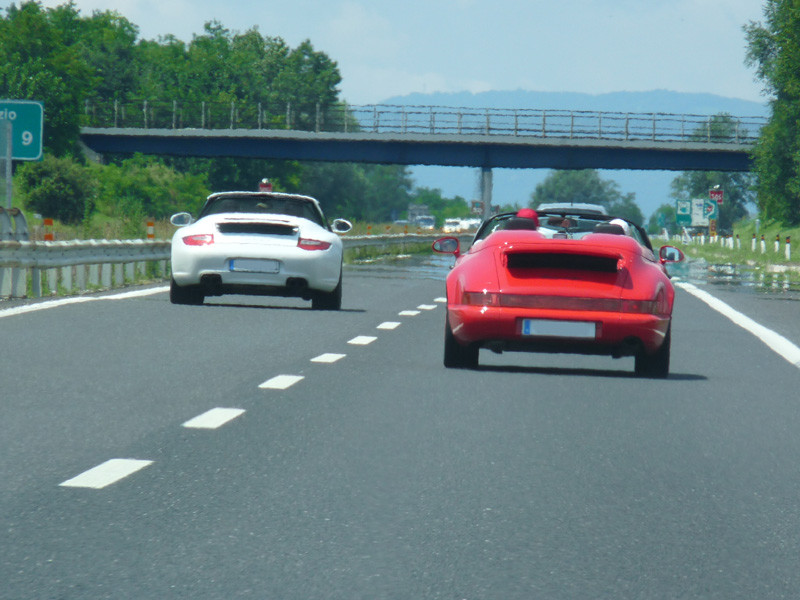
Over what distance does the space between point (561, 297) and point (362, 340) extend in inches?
141

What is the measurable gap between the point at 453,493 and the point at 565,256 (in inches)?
200

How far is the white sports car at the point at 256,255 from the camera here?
17562 millimetres

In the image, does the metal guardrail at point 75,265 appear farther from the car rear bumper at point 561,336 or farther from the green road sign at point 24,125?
the car rear bumper at point 561,336

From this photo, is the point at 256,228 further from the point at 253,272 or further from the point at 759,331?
the point at 759,331

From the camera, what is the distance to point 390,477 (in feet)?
22.7

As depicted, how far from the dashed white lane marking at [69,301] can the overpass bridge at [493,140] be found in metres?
53.0

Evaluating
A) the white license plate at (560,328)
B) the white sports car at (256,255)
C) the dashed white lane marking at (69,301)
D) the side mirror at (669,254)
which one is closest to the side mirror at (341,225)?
the white sports car at (256,255)

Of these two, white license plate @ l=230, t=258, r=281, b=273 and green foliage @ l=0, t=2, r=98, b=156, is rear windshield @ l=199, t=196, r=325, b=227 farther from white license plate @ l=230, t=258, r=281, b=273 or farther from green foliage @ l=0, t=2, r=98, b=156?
green foliage @ l=0, t=2, r=98, b=156

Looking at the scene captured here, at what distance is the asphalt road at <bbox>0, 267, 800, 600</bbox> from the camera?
5109 millimetres

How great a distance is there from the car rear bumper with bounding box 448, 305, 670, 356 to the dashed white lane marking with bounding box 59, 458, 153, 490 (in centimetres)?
448

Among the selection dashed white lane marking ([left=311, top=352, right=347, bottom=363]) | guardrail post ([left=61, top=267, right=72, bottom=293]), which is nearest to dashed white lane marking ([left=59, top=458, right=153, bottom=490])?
dashed white lane marking ([left=311, top=352, right=347, bottom=363])

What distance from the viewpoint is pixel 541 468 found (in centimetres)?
728

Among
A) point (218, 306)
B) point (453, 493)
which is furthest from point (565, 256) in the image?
point (218, 306)

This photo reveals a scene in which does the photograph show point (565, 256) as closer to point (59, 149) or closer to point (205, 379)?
point (205, 379)
